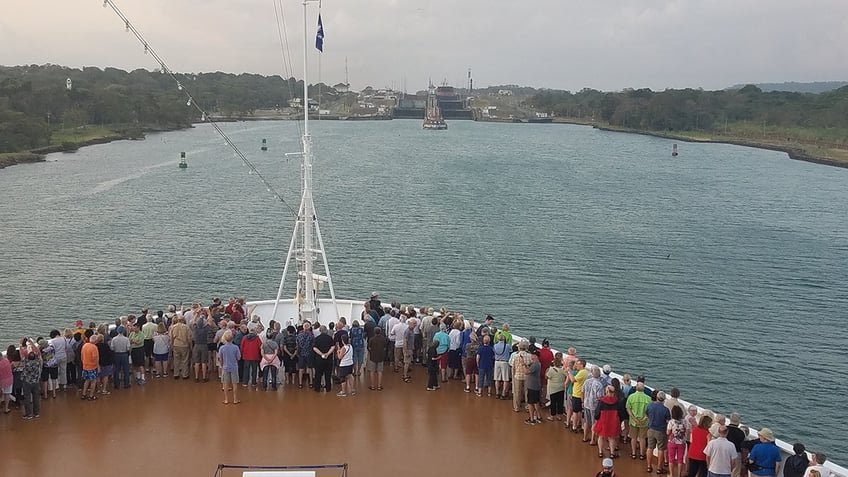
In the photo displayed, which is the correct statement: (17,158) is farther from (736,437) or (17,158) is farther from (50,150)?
(736,437)

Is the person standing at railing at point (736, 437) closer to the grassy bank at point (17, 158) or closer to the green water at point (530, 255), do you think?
the green water at point (530, 255)

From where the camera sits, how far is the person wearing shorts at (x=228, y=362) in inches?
423

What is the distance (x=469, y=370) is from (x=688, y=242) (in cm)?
3595

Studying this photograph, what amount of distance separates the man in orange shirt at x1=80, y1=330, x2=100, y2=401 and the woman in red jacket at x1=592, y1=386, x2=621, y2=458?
7.06m

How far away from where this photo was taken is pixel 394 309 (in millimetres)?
13250

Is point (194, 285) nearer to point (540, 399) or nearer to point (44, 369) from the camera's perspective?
point (44, 369)

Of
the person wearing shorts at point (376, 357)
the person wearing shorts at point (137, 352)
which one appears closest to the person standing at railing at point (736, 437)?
the person wearing shorts at point (376, 357)

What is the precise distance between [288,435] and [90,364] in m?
3.18


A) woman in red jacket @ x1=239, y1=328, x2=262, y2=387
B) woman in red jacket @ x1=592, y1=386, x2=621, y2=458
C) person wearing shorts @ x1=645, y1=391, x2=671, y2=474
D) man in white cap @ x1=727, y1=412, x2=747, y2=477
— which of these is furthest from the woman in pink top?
man in white cap @ x1=727, y1=412, x2=747, y2=477

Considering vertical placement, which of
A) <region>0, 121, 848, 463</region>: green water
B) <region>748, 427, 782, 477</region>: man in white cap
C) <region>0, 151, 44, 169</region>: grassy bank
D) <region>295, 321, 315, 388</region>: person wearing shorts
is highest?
<region>0, 151, 44, 169</region>: grassy bank

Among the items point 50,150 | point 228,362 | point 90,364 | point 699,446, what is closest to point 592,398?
point 699,446

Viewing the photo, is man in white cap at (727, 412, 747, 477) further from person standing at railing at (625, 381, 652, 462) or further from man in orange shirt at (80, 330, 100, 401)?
man in orange shirt at (80, 330, 100, 401)

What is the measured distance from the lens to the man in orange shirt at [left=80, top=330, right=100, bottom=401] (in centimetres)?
1062

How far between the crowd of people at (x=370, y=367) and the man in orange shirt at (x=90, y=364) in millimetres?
18
